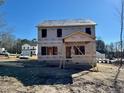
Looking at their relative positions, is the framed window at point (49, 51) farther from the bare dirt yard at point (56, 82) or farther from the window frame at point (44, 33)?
the bare dirt yard at point (56, 82)

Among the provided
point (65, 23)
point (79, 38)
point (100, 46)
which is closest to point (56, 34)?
point (65, 23)

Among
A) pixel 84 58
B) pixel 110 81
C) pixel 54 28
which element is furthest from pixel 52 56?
pixel 110 81

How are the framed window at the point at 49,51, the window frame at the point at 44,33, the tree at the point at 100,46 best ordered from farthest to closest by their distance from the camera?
the tree at the point at 100,46 → the window frame at the point at 44,33 → the framed window at the point at 49,51

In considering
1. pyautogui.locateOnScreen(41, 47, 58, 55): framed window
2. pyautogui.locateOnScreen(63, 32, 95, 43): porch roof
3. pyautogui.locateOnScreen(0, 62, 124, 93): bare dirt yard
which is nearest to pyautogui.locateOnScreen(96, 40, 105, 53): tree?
pyautogui.locateOnScreen(41, 47, 58, 55): framed window

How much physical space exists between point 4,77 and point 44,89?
463cm

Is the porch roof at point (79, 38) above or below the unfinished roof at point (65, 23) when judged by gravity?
below

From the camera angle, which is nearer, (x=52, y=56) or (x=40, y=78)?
(x=40, y=78)

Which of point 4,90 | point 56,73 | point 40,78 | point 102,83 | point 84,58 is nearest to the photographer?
point 4,90

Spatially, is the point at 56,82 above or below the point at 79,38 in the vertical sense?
below

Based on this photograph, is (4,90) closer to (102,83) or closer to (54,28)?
(102,83)

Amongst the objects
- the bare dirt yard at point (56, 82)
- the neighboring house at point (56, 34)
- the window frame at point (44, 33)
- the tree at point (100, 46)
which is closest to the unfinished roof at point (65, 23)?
the neighboring house at point (56, 34)

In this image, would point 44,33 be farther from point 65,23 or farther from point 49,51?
point 65,23

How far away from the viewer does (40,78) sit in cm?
1962

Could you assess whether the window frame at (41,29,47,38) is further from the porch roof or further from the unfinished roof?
the porch roof
